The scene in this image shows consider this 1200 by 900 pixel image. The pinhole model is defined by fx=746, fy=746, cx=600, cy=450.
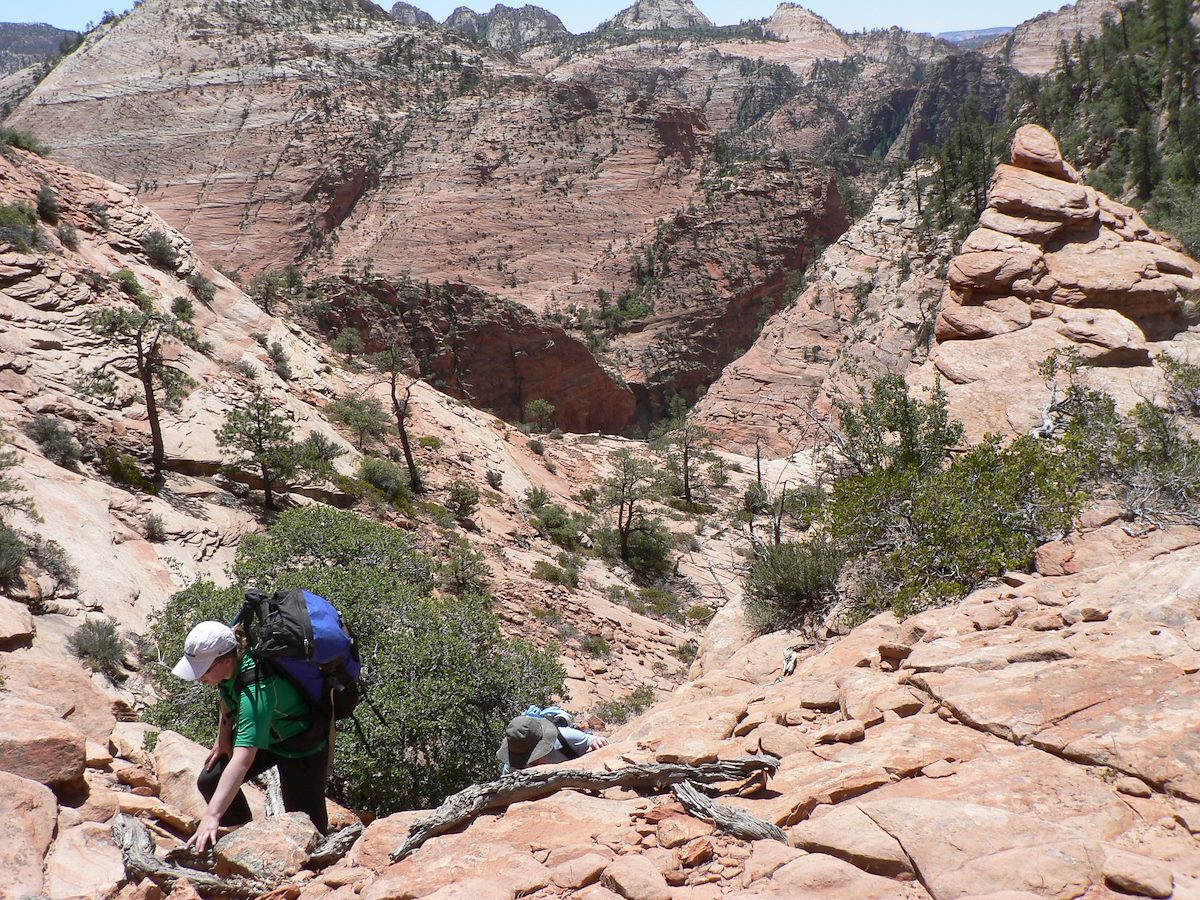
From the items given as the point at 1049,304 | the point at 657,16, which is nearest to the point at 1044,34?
the point at 657,16

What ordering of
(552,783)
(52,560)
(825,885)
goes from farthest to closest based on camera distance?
(52,560) → (552,783) → (825,885)

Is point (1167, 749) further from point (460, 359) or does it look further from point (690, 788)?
point (460, 359)

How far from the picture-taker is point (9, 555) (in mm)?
9344

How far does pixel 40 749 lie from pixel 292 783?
128cm

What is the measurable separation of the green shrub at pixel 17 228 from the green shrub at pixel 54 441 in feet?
22.1

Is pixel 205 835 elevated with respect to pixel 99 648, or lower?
elevated

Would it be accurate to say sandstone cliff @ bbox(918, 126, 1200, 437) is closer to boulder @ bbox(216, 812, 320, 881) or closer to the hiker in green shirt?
the hiker in green shirt

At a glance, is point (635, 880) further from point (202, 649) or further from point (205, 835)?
point (202, 649)

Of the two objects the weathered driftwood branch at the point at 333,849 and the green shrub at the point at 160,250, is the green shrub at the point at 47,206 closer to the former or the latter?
the green shrub at the point at 160,250

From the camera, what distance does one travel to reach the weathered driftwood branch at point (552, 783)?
364 centimetres

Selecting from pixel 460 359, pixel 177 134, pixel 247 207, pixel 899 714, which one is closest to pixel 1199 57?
pixel 460 359

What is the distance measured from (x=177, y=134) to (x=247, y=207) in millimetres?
10422

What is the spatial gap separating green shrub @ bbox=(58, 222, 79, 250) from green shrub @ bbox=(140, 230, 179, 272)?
2.73 m

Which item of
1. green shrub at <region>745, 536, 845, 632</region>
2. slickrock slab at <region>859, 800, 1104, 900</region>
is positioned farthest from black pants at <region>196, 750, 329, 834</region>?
green shrub at <region>745, 536, 845, 632</region>
